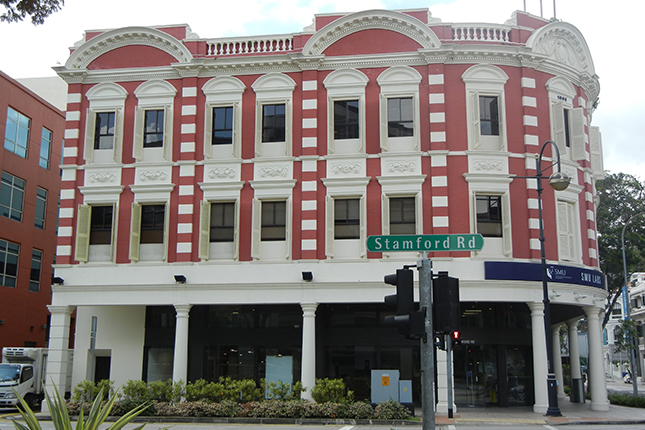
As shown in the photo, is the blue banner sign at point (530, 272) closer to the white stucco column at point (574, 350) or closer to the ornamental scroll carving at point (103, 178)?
the white stucco column at point (574, 350)

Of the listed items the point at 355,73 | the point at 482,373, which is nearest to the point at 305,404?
the point at 482,373

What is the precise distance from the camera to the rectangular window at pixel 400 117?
88.5 ft

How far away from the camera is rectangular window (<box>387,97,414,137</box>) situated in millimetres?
26969

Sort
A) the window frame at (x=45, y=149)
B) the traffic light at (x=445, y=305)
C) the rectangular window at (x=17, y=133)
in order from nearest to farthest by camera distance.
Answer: the traffic light at (x=445, y=305) < the rectangular window at (x=17, y=133) < the window frame at (x=45, y=149)

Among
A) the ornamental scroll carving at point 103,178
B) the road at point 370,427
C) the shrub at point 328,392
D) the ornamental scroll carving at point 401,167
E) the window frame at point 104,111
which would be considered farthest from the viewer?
the window frame at point 104,111

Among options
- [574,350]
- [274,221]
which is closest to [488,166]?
[274,221]

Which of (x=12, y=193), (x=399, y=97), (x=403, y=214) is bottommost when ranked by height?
(x=403, y=214)

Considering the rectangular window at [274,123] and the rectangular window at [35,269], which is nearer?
the rectangular window at [274,123]

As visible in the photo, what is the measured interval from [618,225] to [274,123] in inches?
1035

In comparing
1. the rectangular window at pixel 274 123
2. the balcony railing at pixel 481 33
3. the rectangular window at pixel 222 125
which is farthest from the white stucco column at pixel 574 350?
the rectangular window at pixel 222 125

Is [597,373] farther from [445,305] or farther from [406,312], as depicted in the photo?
[406,312]

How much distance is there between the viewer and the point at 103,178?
28281 millimetres

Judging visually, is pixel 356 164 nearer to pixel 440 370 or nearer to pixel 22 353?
pixel 440 370

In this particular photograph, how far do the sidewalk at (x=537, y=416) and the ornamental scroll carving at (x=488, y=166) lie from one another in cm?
909
